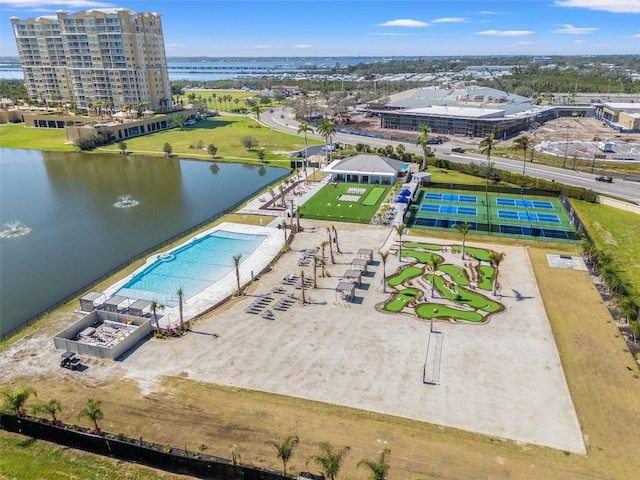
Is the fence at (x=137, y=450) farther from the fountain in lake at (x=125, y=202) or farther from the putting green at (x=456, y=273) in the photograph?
the fountain in lake at (x=125, y=202)

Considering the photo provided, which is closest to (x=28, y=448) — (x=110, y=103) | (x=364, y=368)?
(x=364, y=368)

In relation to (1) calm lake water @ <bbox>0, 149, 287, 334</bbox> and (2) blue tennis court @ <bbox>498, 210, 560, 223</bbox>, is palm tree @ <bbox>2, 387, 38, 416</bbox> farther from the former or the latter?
(2) blue tennis court @ <bbox>498, 210, 560, 223</bbox>

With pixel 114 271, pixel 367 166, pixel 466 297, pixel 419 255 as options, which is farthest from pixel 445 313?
pixel 367 166

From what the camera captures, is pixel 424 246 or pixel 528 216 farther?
pixel 528 216

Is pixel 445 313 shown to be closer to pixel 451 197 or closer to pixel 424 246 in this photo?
pixel 424 246

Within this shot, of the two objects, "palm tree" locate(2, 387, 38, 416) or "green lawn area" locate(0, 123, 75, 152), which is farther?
"green lawn area" locate(0, 123, 75, 152)

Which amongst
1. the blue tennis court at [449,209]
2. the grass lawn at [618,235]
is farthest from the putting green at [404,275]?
the blue tennis court at [449,209]

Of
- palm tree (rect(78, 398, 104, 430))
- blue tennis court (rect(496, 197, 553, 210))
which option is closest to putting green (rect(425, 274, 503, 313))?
blue tennis court (rect(496, 197, 553, 210))
